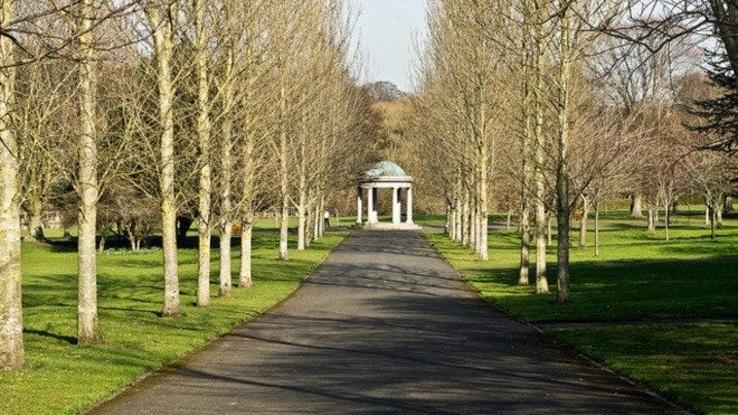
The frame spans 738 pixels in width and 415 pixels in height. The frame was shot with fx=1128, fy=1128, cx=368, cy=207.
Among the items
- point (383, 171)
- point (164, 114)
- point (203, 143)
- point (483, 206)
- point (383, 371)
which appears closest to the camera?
point (383, 371)

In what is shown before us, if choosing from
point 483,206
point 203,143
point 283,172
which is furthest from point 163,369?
point 483,206

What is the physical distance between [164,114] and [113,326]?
4187 millimetres

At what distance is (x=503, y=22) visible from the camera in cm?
3159

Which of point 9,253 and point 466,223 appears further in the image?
point 466,223

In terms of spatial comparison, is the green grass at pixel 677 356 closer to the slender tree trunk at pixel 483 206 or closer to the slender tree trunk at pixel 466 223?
the slender tree trunk at pixel 483 206

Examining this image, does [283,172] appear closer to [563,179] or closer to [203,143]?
[203,143]

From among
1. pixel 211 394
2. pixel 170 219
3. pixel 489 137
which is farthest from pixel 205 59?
pixel 489 137

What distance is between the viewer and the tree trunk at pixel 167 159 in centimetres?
2134

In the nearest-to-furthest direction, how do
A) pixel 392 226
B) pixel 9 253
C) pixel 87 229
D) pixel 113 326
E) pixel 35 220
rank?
pixel 9 253
pixel 87 229
pixel 113 326
pixel 35 220
pixel 392 226

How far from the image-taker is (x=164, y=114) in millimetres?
21375

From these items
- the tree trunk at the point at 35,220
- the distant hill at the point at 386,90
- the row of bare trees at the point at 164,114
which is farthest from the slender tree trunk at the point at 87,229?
the distant hill at the point at 386,90

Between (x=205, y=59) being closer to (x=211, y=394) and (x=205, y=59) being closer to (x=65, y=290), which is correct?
(x=65, y=290)

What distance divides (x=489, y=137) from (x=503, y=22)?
48.8ft

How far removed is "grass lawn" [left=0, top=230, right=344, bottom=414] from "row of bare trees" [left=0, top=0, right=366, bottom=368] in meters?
0.72
